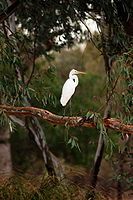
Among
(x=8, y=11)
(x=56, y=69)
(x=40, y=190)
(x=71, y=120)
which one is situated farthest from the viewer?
(x=56, y=69)

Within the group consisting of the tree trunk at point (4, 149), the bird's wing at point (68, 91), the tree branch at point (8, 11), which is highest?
the tree branch at point (8, 11)

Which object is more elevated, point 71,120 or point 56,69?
point 56,69

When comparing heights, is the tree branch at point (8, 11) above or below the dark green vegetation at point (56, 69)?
above

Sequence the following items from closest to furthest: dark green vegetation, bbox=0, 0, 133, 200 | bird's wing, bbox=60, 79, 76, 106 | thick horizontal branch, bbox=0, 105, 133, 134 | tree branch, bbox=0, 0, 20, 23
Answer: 1. thick horizontal branch, bbox=0, 105, 133, 134
2. dark green vegetation, bbox=0, 0, 133, 200
3. bird's wing, bbox=60, 79, 76, 106
4. tree branch, bbox=0, 0, 20, 23

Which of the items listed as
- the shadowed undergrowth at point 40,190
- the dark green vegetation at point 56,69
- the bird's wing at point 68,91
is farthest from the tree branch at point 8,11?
the shadowed undergrowth at point 40,190

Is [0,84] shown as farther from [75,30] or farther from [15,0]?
[75,30]

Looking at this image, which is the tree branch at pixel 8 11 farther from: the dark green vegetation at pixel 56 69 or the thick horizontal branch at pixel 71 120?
the thick horizontal branch at pixel 71 120

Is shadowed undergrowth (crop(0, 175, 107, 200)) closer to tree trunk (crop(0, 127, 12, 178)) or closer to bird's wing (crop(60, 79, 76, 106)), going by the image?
bird's wing (crop(60, 79, 76, 106))

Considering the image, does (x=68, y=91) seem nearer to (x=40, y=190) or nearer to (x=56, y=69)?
(x=40, y=190)

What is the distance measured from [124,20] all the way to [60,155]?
6745mm

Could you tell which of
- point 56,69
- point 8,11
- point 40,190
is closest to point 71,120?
point 40,190

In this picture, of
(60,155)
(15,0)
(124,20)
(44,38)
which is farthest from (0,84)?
(60,155)

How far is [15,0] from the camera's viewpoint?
4766 mm

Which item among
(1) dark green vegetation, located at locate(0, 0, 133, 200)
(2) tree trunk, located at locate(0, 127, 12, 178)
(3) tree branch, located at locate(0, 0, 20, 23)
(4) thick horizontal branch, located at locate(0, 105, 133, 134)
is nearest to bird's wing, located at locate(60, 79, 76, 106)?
(1) dark green vegetation, located at locate(0, 0, 133, 200)
